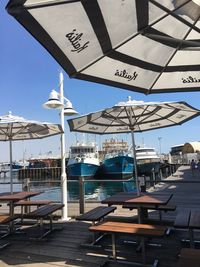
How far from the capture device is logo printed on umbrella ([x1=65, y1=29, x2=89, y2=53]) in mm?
3104

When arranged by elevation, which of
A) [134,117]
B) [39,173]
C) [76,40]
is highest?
[76,40]

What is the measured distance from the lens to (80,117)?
249 inches

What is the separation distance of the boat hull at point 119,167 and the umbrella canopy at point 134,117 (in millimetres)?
31747

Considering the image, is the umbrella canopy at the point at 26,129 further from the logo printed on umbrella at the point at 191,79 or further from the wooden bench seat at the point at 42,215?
the logo printed on umbrella at the point at 191,79

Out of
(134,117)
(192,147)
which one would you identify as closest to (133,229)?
(134,117)

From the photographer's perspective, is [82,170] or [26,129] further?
[82,170]

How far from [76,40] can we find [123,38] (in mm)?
585

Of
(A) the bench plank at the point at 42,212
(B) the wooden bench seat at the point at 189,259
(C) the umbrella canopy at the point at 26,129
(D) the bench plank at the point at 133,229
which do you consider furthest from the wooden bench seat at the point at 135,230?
(C) the umbrella canopy at the point at 26,129

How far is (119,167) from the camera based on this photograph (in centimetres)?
3959

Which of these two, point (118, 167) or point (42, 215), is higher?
point (118, 167)

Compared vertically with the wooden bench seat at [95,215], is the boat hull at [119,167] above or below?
above

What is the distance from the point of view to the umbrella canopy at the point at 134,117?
5916 millimetres

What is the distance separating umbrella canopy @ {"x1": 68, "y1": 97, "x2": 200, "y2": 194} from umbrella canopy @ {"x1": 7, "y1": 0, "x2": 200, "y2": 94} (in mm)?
1505

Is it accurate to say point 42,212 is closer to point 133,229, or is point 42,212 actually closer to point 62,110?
point 133,229
